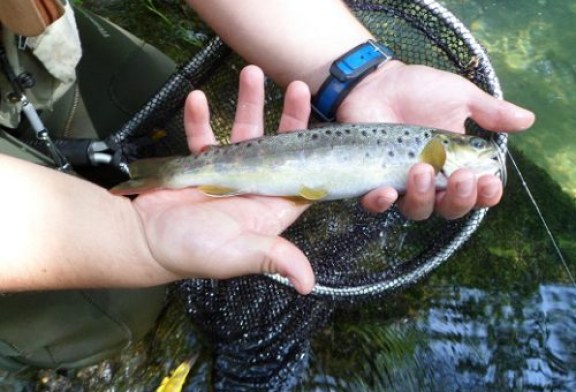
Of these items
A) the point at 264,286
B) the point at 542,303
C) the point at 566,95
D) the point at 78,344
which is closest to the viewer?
the point at 78,344

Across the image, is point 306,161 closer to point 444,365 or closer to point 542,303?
point 444,365

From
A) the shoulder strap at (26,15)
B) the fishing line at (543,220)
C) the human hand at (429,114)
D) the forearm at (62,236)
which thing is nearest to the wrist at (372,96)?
the human hand at (429,114)

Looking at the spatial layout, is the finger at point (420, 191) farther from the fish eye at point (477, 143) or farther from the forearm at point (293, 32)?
the forearm at point (293, 32)

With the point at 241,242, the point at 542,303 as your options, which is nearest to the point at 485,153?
the point at 241,242

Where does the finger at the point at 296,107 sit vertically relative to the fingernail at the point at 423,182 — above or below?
above

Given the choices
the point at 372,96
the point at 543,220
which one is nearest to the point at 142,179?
the point at 372,96

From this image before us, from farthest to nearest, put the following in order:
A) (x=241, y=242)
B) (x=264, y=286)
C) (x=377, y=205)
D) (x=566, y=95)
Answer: (x=566, y=95) < (x=264, y=286) < (x=377, y=205) < (x=241, y=242)

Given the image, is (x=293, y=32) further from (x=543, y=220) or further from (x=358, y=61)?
(x=543, y=220)
